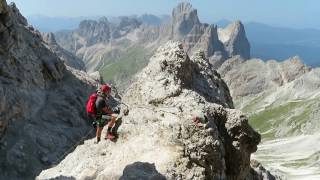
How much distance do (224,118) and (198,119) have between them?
12.6 ft

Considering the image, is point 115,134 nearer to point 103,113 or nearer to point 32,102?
point 103,113

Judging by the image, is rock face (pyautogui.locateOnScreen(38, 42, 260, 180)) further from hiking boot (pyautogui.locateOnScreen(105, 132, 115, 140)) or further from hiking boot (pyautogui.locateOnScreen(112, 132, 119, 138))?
hiking boot (pyautogui.locateOnScreen(105, 132, 115, 140))

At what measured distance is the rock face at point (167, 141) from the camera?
2339cm

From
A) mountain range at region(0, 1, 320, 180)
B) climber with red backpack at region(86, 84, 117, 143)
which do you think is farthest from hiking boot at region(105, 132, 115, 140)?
mountain range at region(0, 1, 320, 180)

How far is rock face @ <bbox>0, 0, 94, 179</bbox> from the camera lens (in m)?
47.8

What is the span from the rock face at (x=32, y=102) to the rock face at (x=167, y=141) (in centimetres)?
1893

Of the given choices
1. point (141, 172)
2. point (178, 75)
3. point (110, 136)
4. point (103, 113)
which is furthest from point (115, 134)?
point (178, 75)

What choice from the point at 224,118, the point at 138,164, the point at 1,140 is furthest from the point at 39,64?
the point at 138,164

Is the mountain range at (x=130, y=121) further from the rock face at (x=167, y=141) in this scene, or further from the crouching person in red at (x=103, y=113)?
the crouching person in red at (x=103, y=113)

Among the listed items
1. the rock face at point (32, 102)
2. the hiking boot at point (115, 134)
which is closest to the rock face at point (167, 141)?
the hiking boot at point (115, 134)

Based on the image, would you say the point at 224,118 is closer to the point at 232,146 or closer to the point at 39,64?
the point at 232,146

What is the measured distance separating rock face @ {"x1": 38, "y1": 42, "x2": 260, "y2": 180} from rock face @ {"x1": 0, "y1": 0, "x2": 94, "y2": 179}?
745 inches

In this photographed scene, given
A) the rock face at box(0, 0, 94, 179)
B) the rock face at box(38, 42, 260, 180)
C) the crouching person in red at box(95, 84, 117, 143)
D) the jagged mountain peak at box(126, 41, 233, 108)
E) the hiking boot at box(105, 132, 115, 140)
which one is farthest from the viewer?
the rock face at box(0, 0, 94, 179)

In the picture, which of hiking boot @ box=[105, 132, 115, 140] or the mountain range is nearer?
the mountain range
